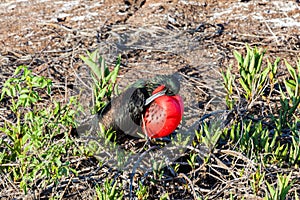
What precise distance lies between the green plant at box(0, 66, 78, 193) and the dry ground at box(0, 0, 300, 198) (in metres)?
0.74

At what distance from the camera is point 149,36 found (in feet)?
13.0

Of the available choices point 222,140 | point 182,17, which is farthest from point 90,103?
point 182,17

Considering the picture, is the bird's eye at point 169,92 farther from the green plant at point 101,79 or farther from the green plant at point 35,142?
the green plant at point 35,142

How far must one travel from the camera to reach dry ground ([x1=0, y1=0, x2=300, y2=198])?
11.7ft

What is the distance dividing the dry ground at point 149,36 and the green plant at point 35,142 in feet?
2.41

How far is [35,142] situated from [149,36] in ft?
5.73

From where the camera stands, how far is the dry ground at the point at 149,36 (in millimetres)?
3580

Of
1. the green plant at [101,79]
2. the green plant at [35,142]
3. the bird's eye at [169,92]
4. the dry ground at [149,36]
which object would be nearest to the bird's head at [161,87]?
the bird's eye at [169,92]

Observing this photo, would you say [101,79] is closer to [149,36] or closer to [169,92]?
[169,92]

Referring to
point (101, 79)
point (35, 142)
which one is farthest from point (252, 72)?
point (35, 142)

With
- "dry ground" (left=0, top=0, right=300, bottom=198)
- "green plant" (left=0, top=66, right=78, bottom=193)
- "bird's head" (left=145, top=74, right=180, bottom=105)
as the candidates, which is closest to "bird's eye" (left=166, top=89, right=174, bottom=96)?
"bird's head" (left=145, top=74, right=180, bottom=105)

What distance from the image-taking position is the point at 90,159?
278 cm

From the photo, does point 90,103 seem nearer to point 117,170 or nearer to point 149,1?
point 117,170

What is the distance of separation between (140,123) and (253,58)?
0.69m
